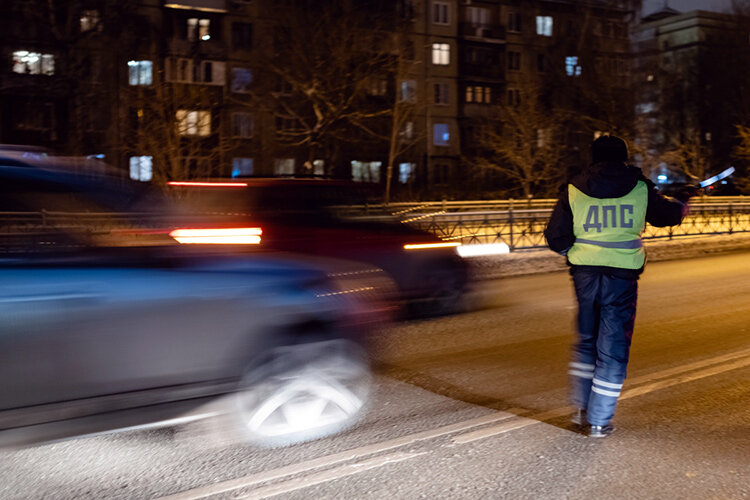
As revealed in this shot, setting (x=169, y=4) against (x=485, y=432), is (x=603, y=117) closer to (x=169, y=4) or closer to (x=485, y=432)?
(x=169, y=4)

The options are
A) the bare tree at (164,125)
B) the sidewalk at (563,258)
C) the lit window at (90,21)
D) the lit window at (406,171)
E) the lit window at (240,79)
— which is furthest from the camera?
the lit window at (406,171)

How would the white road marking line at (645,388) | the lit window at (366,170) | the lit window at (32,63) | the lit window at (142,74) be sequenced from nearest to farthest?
the white road marking line at (645,388)
the lit window at (32,63)
the lit window at (142,74)
the lit window at (366,170)

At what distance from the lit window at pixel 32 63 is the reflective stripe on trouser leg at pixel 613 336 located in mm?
35764

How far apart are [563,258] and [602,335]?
12622 millimetres

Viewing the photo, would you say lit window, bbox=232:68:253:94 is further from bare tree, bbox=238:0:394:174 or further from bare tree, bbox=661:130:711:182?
bare tree, bbox=661:130:711:182

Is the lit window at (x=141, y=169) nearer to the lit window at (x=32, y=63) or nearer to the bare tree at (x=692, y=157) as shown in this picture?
the lit window at (x=32, y=63)

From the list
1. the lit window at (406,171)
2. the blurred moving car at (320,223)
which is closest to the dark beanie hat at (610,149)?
the blurred moving car at (320,223)

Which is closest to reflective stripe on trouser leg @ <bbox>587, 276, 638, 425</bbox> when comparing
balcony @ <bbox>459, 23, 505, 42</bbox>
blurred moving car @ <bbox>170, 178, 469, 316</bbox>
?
blurred moving car @ <bbox>170, 178, 469, 316</bbox>

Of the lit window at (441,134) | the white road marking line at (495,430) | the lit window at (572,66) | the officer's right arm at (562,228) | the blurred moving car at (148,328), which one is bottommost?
the white road marking line at (495,430)

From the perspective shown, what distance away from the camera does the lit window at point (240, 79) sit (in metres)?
45.8

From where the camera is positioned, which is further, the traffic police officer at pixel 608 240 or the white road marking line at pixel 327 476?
the traffic police officer at pixel 608 240

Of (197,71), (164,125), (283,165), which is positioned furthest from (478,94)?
(164,125)

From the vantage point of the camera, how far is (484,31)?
5569 cm

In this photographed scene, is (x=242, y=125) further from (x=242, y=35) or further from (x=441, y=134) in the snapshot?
(x=441, y=134)
